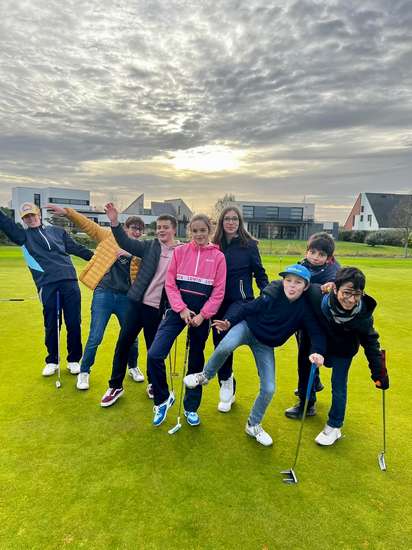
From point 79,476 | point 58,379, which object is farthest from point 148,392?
point 79,476

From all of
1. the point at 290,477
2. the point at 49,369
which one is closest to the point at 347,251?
the point at 49,369

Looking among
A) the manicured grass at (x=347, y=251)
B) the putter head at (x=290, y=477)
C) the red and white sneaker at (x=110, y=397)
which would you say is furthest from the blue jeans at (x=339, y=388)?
the manicured grass at (x=347, y=251)

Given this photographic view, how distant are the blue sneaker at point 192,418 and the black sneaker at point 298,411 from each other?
107 cm

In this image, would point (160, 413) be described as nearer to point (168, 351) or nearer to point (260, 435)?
point (168, 351)

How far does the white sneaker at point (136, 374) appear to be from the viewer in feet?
16.2

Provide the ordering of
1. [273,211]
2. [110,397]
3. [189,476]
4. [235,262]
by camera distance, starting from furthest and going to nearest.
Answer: [273,211] → [110,397] → [235,262] → [189,476]

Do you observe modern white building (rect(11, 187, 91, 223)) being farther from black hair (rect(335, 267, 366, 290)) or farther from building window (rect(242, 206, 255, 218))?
black hair (rect(335, 267, 366, 290))

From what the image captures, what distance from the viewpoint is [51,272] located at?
4863 mm

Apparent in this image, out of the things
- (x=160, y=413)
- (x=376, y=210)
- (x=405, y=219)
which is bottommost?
(x=160, y=413)

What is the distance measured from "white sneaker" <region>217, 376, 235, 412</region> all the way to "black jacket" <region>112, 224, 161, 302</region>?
4.75ft

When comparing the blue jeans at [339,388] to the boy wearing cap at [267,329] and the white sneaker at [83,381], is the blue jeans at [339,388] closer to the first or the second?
the boy wearing cap at [267,329]

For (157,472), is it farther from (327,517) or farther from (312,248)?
(312,248)

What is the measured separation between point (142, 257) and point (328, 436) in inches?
109

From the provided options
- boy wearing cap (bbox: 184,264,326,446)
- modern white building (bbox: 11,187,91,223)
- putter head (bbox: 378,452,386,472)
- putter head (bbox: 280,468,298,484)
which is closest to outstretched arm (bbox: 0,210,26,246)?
boy wearing cap (bbox: 184,264,326,446)
